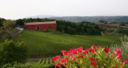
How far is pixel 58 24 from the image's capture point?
182 feet

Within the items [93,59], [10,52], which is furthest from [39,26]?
[93,59]

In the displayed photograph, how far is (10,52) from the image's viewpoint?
13688mm

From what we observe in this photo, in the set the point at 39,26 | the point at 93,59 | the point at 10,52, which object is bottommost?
the point at 39,26

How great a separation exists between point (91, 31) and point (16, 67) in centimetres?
4694

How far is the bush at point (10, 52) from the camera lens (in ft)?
44.0

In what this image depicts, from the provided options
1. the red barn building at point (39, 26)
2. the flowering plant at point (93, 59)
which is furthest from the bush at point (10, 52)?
the red barn building at point (39, 26)

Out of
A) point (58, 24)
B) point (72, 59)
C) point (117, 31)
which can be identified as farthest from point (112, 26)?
point (72, 59)

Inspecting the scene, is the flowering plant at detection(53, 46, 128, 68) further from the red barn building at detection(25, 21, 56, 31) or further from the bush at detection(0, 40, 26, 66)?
the red barn building at detection(25, 21, 56, 31)

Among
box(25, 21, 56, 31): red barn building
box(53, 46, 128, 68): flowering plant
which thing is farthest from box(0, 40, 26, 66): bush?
box(25, 21, 56, 31): red barn building

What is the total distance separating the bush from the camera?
13406mm

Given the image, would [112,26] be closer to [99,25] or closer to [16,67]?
[99,25]

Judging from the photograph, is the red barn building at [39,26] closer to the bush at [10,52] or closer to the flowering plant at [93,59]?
the bush at [10,52]

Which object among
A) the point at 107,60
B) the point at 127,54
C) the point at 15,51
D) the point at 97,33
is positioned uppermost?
the point at 107,60

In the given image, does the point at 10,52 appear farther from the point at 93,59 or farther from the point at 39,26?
the point at 39,26
